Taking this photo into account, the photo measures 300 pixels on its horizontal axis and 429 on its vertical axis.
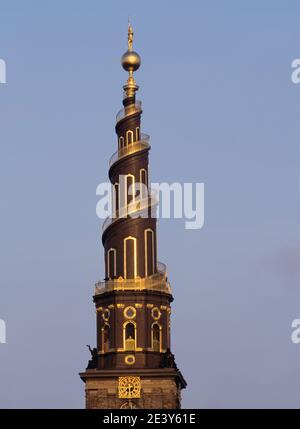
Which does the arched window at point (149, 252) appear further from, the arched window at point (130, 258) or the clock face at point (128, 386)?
the clock face at point (128, 386)

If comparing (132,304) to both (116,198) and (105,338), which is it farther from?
(116,198)

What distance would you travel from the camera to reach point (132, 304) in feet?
409

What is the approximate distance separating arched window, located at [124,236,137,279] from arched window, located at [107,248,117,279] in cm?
77

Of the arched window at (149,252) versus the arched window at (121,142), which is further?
the arched window at (121,142)

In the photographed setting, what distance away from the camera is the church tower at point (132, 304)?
123125mm

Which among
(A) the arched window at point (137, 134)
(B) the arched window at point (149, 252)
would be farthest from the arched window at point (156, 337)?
(A) the arched window at point (137, 134)

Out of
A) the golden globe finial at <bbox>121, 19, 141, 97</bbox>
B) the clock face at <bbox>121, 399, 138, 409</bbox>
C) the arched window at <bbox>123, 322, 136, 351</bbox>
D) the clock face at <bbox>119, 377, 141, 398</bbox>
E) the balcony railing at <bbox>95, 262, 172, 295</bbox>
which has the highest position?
the golden globe finial at <bbox>121, 19, 141, 97</bbox>

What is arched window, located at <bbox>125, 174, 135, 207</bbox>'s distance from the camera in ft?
415

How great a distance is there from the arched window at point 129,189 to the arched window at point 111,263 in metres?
3.45

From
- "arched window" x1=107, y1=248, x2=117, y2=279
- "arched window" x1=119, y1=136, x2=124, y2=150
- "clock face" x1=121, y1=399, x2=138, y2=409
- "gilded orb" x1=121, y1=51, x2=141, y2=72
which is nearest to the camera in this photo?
"clock face" x1=121, y1=399, x2=138, y2=409

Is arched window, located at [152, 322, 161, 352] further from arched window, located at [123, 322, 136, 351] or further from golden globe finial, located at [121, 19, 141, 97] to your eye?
golden globe finial, located at [121, 19, 141, 97]

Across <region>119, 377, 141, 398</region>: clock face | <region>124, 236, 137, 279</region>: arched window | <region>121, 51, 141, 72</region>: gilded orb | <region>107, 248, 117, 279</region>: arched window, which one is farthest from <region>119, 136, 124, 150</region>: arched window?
<region>119, 377, 141, 398</region>: clock face

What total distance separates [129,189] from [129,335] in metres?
9.94

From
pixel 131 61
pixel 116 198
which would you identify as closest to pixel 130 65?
pixel 131 61
